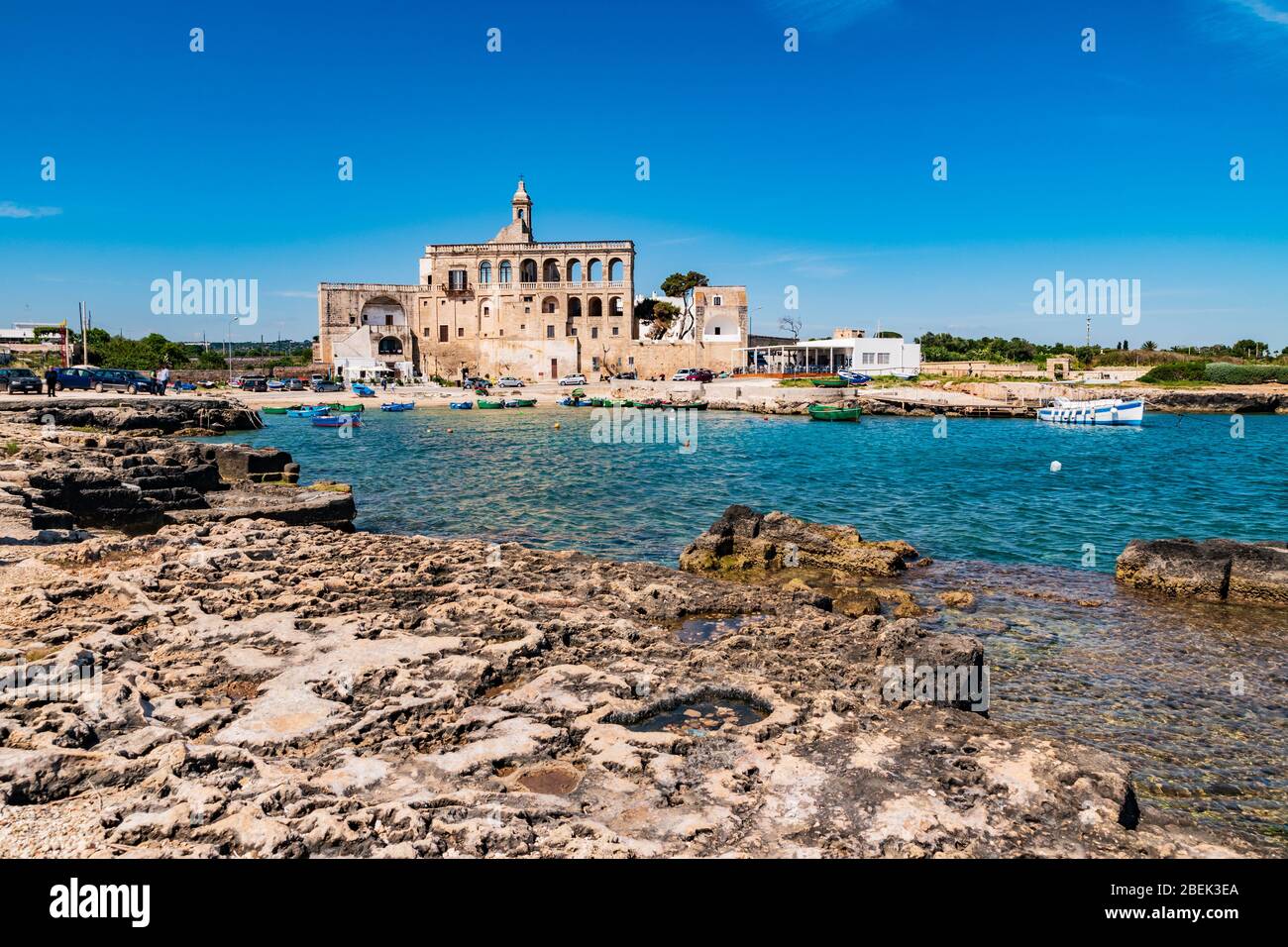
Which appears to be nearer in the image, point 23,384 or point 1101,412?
point 23,384

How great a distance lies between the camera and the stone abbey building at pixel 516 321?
8606 centimetres

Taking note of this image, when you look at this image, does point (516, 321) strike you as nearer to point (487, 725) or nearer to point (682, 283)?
point (682, 283)

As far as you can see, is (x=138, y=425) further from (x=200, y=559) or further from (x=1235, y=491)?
(x=1235, y=491)

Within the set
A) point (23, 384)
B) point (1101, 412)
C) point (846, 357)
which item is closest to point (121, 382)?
point (23, 384)

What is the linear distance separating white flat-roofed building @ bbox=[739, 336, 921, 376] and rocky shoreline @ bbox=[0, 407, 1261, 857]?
257 ft

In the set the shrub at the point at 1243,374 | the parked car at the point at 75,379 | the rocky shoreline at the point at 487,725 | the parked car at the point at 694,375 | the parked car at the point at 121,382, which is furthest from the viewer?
the shrub at the point at 1243,374

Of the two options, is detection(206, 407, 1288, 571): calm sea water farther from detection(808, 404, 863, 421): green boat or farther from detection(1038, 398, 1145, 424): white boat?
detection(808, 404, 863, 421): green boat

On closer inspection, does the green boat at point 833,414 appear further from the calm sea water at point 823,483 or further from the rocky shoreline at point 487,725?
the rocky shoreline at point 487,725

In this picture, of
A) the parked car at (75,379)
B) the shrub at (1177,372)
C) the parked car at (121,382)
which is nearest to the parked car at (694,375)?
the parked car at (121,382)

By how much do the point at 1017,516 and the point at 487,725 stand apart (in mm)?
20226

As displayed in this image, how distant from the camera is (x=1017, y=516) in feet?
76.8

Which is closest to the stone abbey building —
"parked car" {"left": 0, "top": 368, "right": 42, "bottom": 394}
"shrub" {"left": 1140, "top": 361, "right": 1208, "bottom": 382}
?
"parked car" {"left": 0, "top": 368, "right": 42, "bottom": 394}

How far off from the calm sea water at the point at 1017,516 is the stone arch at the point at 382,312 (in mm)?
36831
